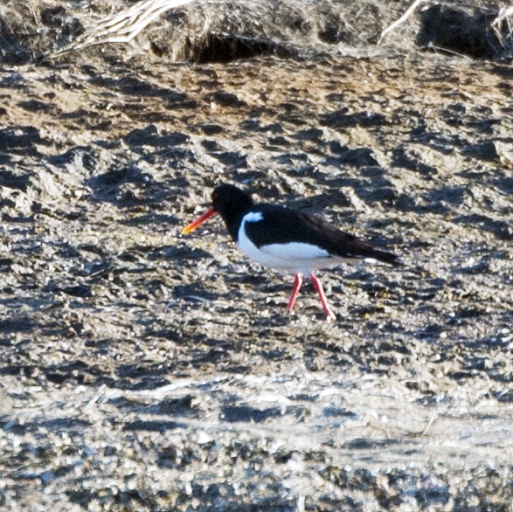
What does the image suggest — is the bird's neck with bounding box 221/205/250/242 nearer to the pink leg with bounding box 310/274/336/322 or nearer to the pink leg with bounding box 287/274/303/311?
the pink leg with bounding box 287/274/303/311

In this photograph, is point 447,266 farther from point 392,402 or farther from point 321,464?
point 321,464

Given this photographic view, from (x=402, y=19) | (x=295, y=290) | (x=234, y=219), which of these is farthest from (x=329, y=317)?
(x=402, y=19)

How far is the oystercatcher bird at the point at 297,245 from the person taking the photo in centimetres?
773

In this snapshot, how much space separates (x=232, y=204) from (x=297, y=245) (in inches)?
36.8

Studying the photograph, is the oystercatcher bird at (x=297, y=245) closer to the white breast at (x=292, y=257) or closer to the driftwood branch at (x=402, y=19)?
the white breast at (x=292, y=257)

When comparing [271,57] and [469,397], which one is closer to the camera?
[469,397]

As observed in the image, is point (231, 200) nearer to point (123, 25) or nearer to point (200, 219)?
point (200, 219)

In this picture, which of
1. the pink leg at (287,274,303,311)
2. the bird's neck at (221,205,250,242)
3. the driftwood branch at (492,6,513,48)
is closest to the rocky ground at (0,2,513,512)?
the pink leg at (287,274,303,311)

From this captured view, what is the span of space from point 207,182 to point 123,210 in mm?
754

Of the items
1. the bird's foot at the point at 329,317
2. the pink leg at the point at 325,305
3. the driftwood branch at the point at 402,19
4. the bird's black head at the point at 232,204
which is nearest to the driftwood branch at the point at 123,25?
the driftwood branch at the point at 402,19

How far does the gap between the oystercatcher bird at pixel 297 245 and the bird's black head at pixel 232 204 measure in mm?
227

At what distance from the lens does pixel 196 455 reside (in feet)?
18.5

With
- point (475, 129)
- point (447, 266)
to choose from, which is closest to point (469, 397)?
point (447, 266)

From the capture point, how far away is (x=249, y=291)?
824cm
